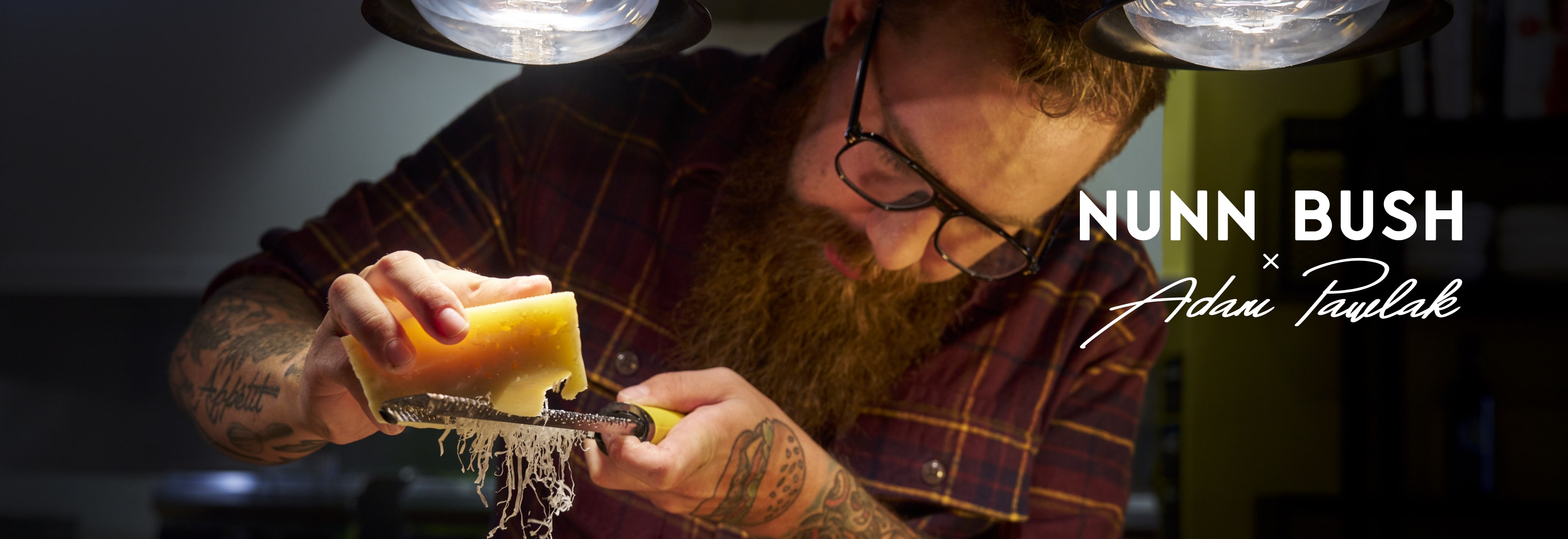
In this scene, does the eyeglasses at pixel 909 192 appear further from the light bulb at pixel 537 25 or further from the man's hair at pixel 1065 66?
the light bulb at pixel 537 25

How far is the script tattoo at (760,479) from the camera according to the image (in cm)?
83

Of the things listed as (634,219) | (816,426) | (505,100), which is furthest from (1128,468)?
(505,100)

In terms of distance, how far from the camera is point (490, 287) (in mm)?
609

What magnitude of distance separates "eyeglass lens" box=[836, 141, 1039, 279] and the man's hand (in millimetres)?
237

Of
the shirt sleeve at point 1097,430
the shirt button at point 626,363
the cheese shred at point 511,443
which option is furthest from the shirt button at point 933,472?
the cheese shred at point 511,443

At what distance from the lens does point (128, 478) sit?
4.51 ft

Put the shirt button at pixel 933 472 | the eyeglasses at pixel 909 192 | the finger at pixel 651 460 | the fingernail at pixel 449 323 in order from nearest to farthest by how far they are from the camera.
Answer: the fingernail at pixel 449 323, the finger at pixel 651 460, the eyeglasses at pixel 909 192, the shirt button at pixel 933 472

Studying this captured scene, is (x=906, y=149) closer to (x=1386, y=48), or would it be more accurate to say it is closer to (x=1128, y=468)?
(x=1386, y=48)

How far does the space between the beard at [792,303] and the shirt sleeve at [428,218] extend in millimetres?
220

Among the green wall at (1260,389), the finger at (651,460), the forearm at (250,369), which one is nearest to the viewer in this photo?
the finger at (651,460)

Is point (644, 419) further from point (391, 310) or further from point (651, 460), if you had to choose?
point (391, 310)

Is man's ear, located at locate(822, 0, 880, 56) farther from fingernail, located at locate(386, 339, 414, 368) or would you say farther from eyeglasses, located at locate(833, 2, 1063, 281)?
fingernail, located at locate(386, 339, 414, 368)

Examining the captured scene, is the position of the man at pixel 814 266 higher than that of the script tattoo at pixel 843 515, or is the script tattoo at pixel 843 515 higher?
A: the man at pixel 814 266

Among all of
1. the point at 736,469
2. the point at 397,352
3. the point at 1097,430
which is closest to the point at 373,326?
the point at 397,352
